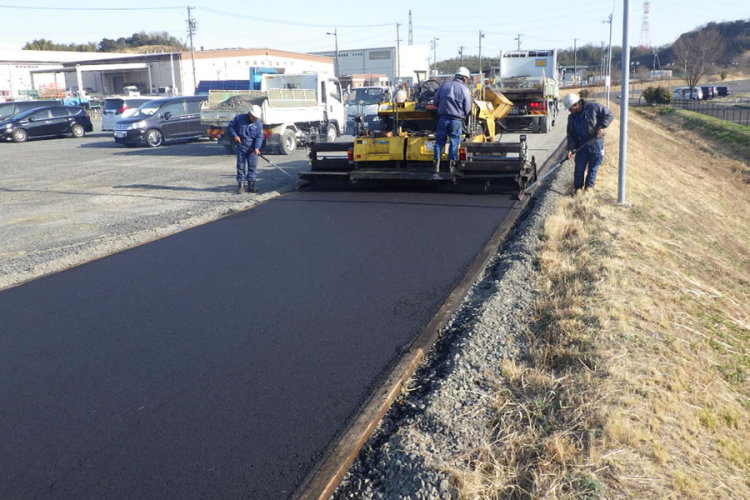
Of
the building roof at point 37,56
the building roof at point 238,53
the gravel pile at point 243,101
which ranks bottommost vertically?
the gravel pile at point 243,101

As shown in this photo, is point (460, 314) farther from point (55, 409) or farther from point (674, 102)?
point (674, 102)

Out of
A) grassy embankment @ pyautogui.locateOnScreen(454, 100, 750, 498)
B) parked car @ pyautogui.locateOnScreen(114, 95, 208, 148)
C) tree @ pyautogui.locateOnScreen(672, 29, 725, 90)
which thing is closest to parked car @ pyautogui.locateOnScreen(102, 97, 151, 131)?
parked car @ pyautogui.locateOnScreen(114, 95, 208, 148)

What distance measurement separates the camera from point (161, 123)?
22578 mm

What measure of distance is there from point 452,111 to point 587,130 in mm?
2162

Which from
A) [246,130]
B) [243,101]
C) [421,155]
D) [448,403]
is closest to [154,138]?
[243,101]

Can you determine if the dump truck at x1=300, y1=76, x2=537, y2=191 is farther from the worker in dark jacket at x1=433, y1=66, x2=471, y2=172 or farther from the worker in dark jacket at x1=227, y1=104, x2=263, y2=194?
the worker in dark jacket at x1=227, y1=104, x2=263, y2=194

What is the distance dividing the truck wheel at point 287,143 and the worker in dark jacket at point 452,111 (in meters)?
8.26

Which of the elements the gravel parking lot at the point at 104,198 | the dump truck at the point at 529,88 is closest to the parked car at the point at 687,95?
the dump truck at the point at 529,88

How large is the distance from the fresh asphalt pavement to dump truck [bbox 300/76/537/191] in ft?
8.07

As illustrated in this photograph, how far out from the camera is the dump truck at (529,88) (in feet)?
76.9

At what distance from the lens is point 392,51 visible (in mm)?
70625

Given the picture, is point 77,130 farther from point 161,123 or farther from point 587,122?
point 587,122

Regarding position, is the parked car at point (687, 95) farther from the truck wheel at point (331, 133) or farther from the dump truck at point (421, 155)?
the dump truck at point (421, 155)

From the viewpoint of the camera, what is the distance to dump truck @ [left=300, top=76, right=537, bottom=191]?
10977mm
